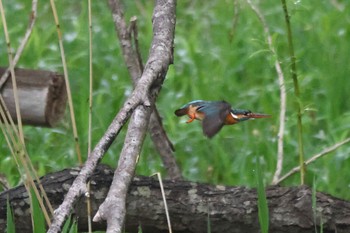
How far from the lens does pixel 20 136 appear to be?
283cm

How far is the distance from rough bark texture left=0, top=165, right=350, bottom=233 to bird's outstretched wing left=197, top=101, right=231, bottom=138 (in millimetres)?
311

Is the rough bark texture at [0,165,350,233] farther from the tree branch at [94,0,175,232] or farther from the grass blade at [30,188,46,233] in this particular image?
the tree branch at [94,0,175,232]

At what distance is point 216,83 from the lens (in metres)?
5.20

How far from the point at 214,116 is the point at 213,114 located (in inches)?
0.5

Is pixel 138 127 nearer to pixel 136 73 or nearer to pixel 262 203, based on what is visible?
pixel 262 203

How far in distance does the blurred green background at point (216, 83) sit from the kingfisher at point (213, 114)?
2.41 ft

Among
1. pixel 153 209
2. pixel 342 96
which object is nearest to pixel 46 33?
pixel 342 96

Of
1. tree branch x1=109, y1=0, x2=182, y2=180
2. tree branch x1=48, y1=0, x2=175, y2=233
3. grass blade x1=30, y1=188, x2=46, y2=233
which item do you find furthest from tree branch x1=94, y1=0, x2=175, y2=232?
tree branch x1=109, y1=0, x2=182, y2=180

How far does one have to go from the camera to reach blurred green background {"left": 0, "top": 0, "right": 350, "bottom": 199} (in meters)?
4.46

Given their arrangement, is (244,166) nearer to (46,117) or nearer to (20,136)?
(46,117)

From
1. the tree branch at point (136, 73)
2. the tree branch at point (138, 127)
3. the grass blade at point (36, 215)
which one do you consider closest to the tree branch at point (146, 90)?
the tree branch at point (138, 127)

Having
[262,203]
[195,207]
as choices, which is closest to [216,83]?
[195,207]

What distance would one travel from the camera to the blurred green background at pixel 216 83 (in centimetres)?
446

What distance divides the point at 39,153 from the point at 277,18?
1894 mm
